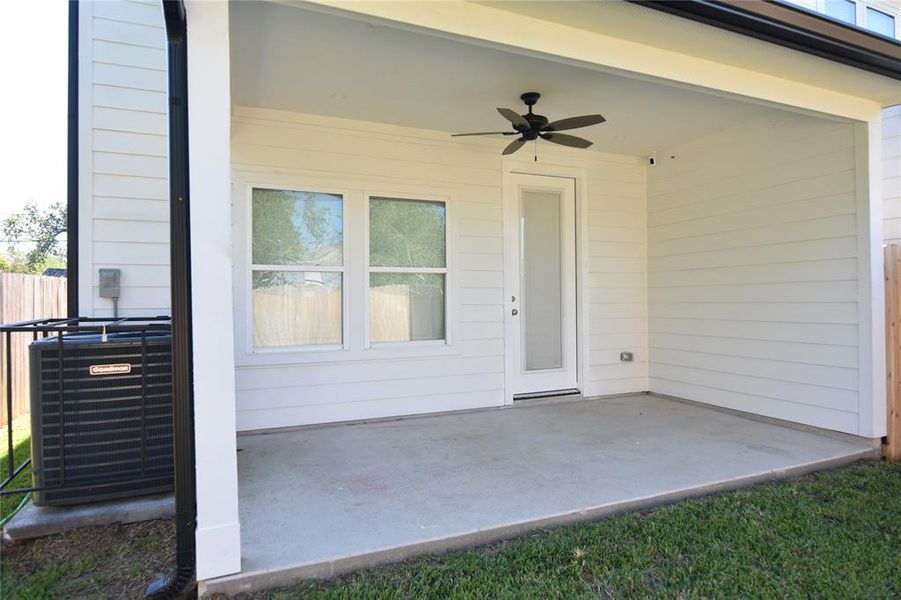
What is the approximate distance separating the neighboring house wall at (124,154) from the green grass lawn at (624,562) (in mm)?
1462

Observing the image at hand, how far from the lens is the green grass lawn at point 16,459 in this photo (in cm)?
284

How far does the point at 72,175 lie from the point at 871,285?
18.2 feet

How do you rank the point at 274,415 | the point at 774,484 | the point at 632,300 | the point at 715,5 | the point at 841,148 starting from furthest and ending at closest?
1. the point at 632,300
2. the point at 274,415
3. the point at 841,148
4. the point at 774,484
5. the point at 715,5

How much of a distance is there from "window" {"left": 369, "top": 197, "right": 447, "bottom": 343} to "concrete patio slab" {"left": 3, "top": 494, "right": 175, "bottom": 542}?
2.25 meters

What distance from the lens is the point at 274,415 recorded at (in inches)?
168

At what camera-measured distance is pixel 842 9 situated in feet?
16.5

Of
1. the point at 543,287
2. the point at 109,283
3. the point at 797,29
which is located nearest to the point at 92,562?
the point at 109,283

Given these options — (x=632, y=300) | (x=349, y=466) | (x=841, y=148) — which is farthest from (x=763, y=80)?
(x=349, y=466)

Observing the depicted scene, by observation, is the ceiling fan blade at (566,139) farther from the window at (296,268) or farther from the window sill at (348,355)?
the window sill at (348,355)

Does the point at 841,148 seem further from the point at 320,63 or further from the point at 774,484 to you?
the point at 320,63

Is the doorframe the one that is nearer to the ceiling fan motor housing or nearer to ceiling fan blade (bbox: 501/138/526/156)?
ceiling fan blade (bbox: 501/138/526/156)

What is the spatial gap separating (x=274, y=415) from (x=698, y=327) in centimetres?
419

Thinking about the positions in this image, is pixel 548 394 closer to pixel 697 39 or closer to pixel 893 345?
pixel 893 345

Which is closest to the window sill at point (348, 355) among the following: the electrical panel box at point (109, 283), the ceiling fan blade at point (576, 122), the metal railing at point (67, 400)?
the electrical panel box at point (109, 283)
